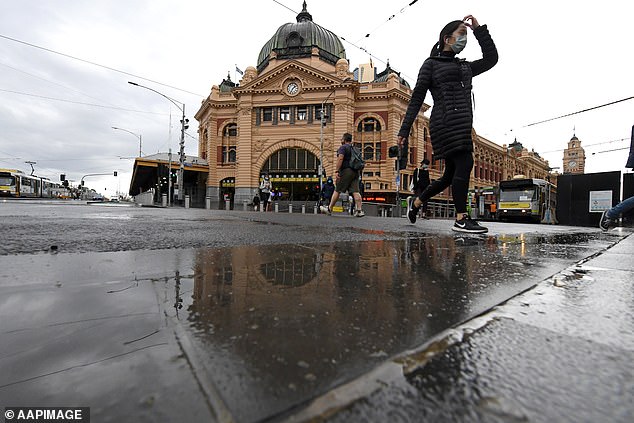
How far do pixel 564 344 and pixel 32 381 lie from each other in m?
1.02

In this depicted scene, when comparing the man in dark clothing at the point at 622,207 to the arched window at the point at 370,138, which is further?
the arched window at the point at 370,138

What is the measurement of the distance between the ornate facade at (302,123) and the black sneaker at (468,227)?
87.1 ft

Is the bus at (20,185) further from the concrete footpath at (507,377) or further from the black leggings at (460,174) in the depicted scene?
the concrete footpath at (507,377)

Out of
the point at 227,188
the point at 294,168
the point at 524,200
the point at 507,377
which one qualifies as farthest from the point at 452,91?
the point at 227,188

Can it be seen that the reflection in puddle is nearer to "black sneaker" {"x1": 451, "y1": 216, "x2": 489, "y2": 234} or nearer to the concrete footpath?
the concrete footpath

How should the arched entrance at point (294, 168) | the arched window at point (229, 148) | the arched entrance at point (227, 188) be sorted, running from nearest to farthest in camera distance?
the arched entrance at point (294, 168), the arched entrance at point (227, 188), the arched window at point (229, 148)

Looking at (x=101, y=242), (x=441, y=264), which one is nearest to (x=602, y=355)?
(x=441, y=264)

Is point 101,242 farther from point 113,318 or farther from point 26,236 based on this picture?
point 113,318

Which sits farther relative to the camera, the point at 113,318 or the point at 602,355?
the point at 113,318

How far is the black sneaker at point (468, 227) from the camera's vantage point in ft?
11.9

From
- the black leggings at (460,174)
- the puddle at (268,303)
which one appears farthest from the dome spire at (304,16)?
the puddle at (268,303)

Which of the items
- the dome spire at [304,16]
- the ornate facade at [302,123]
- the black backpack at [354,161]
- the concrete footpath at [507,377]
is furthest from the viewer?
the dome spire at [304,16]

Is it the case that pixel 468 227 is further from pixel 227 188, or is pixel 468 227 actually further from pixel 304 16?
pixel 304 16

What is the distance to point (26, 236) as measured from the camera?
225 centimetres
